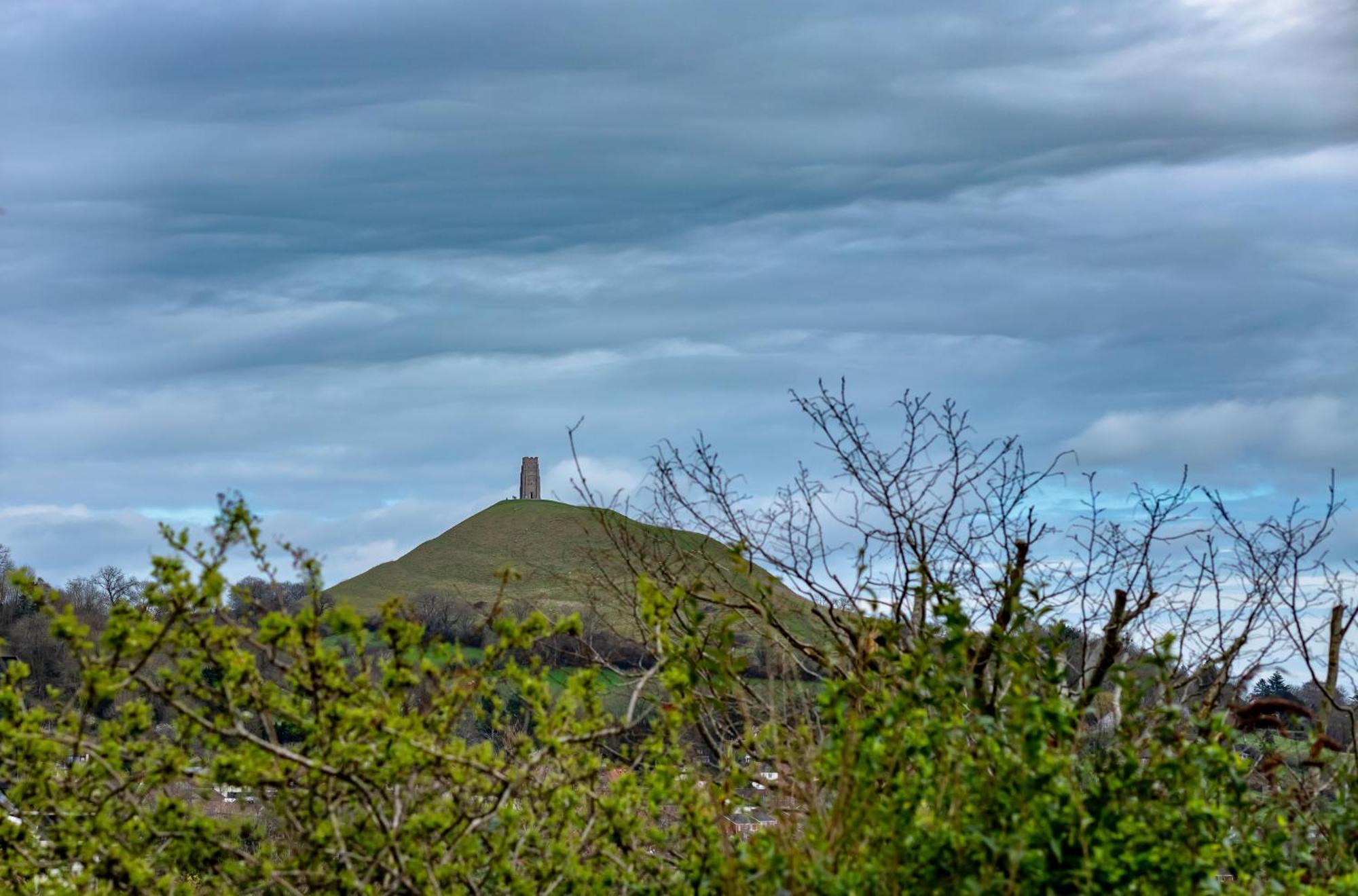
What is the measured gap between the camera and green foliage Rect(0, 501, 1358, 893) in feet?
10.6

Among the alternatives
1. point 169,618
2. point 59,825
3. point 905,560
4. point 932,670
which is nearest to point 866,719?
point 932,670

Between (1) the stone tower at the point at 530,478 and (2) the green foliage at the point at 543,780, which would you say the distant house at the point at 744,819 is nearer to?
(2) the green foliage at the point at 543,780

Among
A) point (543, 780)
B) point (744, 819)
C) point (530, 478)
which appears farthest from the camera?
point (530, 478)

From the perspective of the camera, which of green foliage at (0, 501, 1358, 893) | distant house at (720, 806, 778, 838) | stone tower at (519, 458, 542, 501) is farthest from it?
stone tower at (519, 458, 542, 501)

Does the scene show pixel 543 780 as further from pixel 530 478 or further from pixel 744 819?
pixel 530 478

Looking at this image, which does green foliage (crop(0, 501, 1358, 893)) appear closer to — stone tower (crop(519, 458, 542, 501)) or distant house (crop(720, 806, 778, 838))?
distant house (crop(720, 806, 778, 838))

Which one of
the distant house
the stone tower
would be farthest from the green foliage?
the stone tower

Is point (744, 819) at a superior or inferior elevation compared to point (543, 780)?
inferior

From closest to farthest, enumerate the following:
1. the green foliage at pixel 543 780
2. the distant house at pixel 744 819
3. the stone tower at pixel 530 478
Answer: the green foliage at pixel 543 780 → the distant house at pixel 744 819 → the stone tower at pixel 530 478

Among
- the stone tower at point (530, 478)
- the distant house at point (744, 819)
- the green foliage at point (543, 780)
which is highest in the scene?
the stone tower at point (530, 478)

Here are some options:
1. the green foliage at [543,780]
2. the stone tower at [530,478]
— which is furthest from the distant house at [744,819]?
the stone tower at [530,478]

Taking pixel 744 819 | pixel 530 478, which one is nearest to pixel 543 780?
pixel 744 819

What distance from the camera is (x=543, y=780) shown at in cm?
410

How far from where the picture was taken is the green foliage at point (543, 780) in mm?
3238
